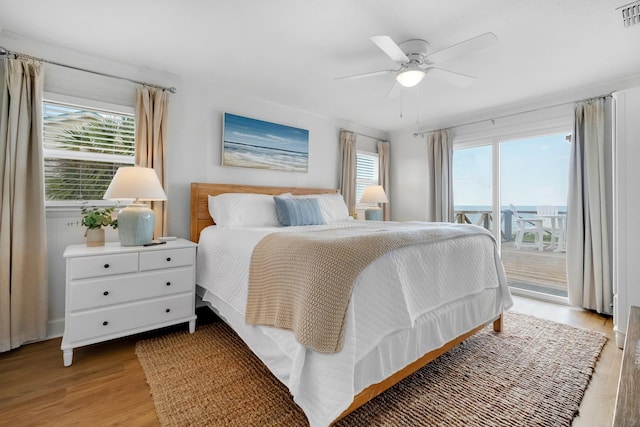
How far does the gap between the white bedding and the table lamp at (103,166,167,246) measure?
502 millimetres

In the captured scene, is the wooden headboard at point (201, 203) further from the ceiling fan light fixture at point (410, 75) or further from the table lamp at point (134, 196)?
the ceiling fan light fixture at point (410, 75)

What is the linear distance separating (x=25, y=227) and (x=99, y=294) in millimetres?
838

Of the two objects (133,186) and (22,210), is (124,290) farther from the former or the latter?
(22,210)

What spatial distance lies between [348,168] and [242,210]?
6.68ft

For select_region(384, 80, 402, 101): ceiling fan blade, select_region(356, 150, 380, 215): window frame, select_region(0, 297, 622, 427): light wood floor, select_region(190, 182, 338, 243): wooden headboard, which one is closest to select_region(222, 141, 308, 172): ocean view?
select_region(190, 182, 338, 243): wooden headboard

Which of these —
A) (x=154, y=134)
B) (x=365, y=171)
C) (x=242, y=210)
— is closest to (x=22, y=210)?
(x=154, y=134)

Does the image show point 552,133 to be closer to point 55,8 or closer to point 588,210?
point 588,210

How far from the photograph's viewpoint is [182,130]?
2.96m

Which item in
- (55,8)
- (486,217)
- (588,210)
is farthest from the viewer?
(486,217)

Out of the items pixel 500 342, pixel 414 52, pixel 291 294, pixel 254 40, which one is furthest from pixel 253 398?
pixel 414 52

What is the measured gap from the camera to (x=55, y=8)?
6.17 ft

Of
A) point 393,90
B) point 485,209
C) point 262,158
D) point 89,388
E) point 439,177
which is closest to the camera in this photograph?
point 89,388

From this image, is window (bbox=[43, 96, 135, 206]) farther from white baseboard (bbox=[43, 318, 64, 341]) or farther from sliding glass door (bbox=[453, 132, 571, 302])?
sliding glass door (bbox=[453, 132, 571, 302])

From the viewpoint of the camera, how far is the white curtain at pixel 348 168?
4.31 meters
